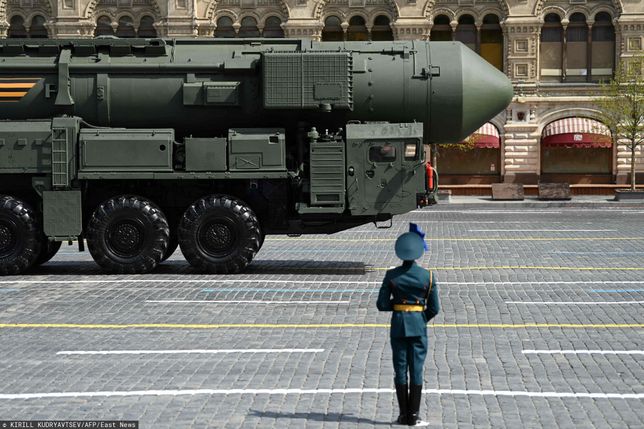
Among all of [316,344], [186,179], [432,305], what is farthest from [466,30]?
[432,305]

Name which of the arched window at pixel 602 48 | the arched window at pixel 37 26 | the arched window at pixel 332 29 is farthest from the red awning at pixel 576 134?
the arched window at pixel 37 26

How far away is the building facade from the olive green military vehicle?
34.9 meters

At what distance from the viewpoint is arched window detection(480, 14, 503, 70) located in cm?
5600

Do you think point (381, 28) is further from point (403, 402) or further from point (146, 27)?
point (403, 402)

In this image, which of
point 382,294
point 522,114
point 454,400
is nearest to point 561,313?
point 454,400

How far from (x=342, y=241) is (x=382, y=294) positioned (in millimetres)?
17274

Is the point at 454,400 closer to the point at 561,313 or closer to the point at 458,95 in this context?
the point at 561,313

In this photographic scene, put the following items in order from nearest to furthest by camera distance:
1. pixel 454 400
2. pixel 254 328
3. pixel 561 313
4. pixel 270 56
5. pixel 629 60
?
pixel 454 400
pixel 254 328
pixel 561 313
pixel 270 56
pixel 629 60


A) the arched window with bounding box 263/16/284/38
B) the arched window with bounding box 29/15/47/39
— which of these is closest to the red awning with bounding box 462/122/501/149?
the arched window with bounding box 263/16/284/38

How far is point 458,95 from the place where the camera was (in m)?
20.7

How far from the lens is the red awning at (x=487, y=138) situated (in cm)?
5503

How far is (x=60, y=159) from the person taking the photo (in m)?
20.4

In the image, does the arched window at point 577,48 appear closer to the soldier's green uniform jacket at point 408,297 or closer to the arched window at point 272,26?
the arched window at point 272,26

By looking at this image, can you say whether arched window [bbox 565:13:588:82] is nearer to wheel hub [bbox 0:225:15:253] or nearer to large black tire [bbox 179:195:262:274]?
large black tire [bbox 179:195:262:274]
